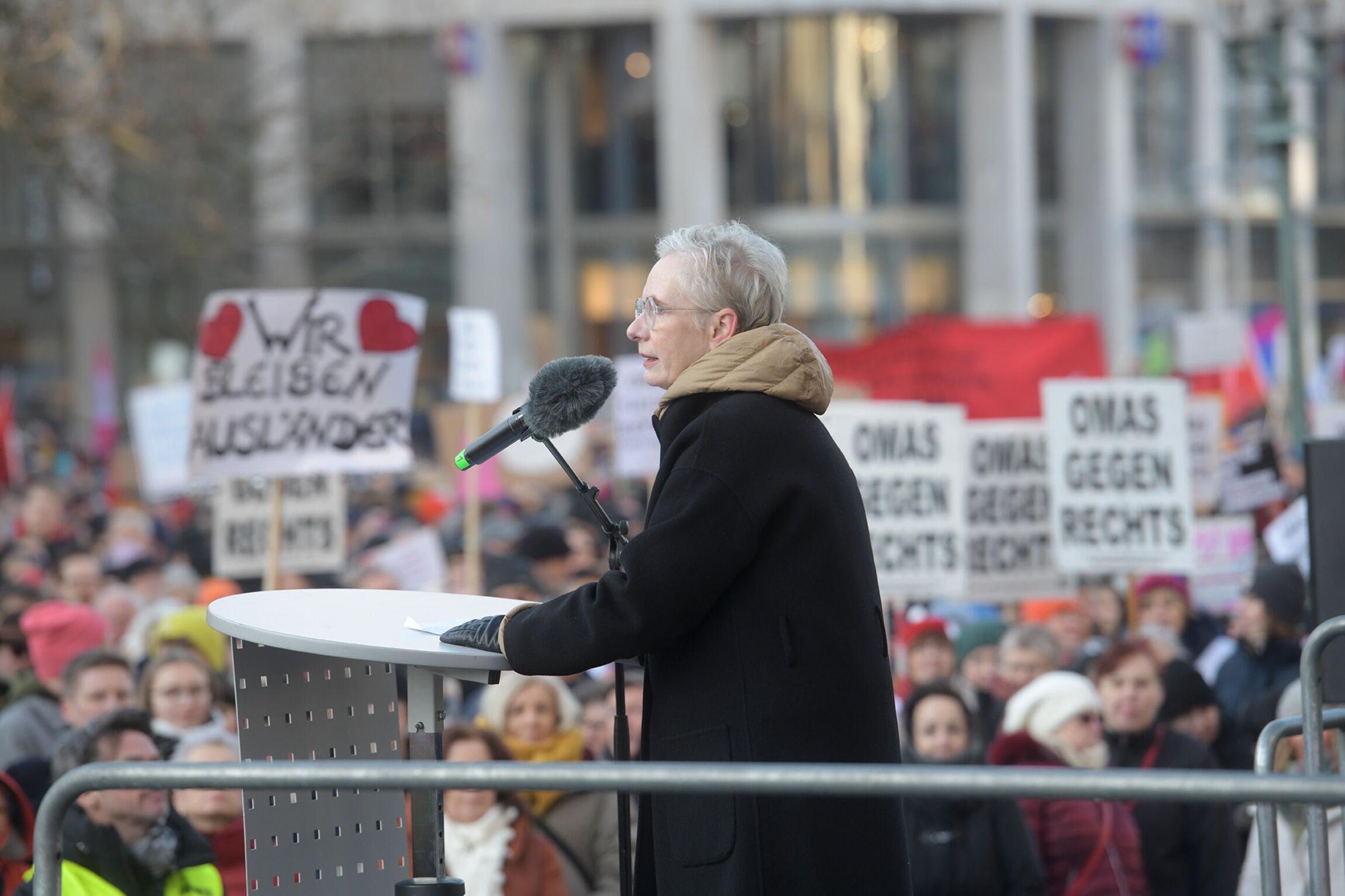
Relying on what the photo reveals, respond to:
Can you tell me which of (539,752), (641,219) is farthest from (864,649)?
(641,219)

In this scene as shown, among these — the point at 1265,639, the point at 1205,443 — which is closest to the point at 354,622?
the point at 1265,639

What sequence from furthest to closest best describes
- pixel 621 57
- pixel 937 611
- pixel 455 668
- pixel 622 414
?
pixel 621 57
pixel 622 414
pixel 937 611
pixel 455 668

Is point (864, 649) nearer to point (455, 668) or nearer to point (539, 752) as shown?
point (455, 668)

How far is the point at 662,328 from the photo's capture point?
291 centimetres

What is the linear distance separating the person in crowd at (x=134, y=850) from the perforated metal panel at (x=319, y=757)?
111 cm

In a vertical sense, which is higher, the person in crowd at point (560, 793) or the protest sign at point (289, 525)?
the protest sign at point (289, 525)

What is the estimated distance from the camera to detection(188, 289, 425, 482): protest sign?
8047 mm

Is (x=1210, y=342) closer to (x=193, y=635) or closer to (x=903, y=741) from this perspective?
(x=903, y=741)

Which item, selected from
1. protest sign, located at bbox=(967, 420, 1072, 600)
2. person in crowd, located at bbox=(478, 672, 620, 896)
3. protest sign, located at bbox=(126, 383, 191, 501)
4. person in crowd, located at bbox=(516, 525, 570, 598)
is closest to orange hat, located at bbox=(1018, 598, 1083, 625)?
protest sign, located at bbox=(967, 420, 1072, 600)

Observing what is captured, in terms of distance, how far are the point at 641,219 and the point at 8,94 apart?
26.3 metres

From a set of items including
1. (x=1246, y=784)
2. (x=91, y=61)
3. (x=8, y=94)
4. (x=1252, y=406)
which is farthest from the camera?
(x=1252, y=406)

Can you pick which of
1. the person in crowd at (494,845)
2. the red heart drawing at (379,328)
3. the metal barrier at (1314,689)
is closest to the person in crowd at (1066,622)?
the person in crowd at (494,845)

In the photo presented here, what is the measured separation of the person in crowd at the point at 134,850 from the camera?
12.9 feet

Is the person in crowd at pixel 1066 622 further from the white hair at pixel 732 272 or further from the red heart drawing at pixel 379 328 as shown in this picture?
the white hair at pixel 732 272
